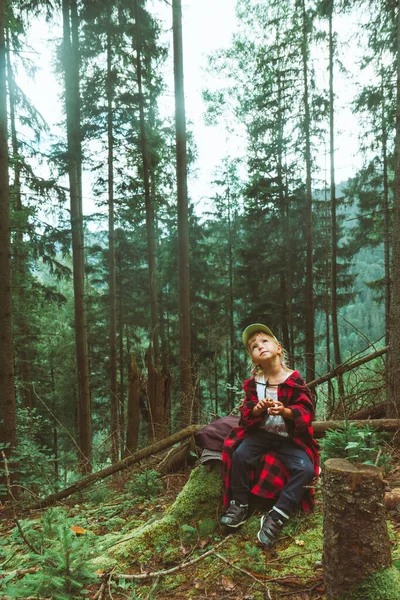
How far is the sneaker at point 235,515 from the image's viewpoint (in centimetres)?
270

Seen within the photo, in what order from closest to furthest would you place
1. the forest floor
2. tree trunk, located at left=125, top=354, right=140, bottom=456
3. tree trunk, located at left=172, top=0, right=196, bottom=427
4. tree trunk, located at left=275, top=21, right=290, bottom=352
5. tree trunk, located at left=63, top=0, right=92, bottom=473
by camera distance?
the forest floor → tree trunk, located at left=125, top=354, right=140, bottom=456 → tree trunk, located at left=172, top=0, right=196, bottom=427 → tree trunk, located at left=63, top=0, right=92, bottom=473 → tree trunk, located at left=275, top=21, right=290, bottom=352

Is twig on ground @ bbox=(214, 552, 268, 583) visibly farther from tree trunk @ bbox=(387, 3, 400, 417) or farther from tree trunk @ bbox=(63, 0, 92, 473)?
tree trunk @ bbox=(63, 0, 92, 473)

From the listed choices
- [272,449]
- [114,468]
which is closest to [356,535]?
[272,449]

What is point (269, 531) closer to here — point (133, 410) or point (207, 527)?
point (207, 527)

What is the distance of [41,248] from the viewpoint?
9.85 metres

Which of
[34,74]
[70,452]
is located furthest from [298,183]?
[70,452]

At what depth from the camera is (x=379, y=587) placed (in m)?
1.66

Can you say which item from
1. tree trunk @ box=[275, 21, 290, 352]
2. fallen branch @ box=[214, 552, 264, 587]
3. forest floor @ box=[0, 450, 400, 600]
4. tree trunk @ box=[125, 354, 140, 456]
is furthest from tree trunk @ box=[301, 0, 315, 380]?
fallen branch @ box=[214, 552, 264, 587]

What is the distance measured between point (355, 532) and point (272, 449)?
1203 mm

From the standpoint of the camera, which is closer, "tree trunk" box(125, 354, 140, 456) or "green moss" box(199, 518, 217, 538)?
"green moss" box(199, 518, 217, 538)

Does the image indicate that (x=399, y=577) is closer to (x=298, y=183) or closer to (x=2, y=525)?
(x=2, y=525)

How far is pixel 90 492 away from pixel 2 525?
0.97 meters

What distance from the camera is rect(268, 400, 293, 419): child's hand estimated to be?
2.63 metres

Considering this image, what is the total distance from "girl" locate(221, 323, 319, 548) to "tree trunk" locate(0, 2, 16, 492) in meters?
4.54
